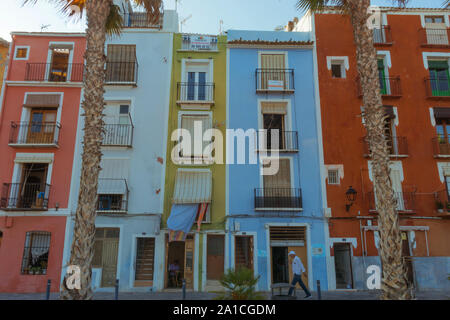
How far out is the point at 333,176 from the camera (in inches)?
656

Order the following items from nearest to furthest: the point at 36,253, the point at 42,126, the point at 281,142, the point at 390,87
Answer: the point at 36,253
the point at 42,126
the point at 281,142
the point at 390,87

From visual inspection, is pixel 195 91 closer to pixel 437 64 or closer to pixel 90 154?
pixel 90 154

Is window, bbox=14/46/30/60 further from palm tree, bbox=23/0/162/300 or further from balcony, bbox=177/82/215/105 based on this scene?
palm tree, bbox=23/0/162/300

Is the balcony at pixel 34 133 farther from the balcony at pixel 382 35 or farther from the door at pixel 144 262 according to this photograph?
the balcony at pixel 382 35

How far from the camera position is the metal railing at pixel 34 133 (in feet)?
54.3

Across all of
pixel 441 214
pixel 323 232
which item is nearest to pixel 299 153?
pixel 323 232

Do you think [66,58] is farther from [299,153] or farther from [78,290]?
[78,290]

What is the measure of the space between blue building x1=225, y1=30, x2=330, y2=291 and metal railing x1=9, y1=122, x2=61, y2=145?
28.0ft

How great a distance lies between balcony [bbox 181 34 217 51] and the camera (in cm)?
1819

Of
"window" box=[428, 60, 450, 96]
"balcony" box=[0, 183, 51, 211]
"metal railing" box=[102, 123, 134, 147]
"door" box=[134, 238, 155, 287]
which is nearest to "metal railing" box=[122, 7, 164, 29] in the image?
"metal railing" box=[102, 123, 134, 147]

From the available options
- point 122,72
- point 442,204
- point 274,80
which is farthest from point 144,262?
point 442,204

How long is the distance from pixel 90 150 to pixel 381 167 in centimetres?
692

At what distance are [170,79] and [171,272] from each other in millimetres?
9462

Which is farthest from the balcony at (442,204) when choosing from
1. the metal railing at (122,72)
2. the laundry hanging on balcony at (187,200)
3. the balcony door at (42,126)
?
the balcony door at (42,126)
